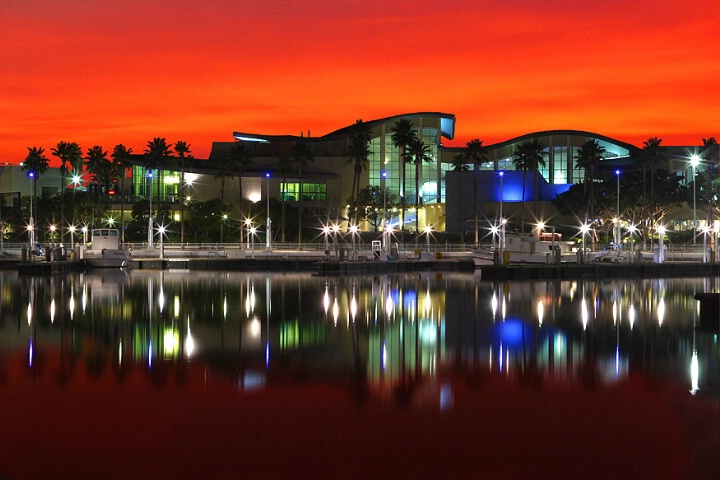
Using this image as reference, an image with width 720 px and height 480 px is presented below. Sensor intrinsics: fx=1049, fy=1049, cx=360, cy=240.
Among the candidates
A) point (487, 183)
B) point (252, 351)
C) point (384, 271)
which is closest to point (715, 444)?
point (252, 351)

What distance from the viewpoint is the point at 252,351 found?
29656mm

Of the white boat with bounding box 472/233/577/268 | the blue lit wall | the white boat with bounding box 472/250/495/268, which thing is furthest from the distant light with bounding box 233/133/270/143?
the white boat with bounding box 472/233/577/268

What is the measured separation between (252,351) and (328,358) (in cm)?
259

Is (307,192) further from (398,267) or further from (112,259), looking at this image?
(398,267)

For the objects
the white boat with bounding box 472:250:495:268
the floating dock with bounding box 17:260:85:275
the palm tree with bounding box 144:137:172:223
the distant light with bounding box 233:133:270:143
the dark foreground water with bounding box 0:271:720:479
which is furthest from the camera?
the distant light with bounding box 233:133:270:143

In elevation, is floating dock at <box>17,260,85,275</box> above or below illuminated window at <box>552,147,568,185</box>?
below

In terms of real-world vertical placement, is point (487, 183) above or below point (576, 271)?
above

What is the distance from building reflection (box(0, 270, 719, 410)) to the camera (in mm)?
25469

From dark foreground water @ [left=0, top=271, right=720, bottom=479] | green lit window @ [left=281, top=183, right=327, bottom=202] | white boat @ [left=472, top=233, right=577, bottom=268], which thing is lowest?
dark foreground water @ [left=0, top=271, right=720, bottom=479]

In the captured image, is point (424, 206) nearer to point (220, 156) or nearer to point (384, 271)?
point (220, 156)

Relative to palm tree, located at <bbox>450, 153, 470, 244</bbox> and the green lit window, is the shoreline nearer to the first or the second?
palm tree, located at <bbox>450, 153, 470, 244</bbox>

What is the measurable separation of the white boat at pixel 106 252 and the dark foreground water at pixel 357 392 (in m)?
41.9

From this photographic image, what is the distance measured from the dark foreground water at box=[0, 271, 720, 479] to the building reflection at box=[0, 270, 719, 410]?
0.12 metres

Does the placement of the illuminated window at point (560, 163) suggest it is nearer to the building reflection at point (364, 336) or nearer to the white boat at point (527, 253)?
the white boat at point (527, 253)
